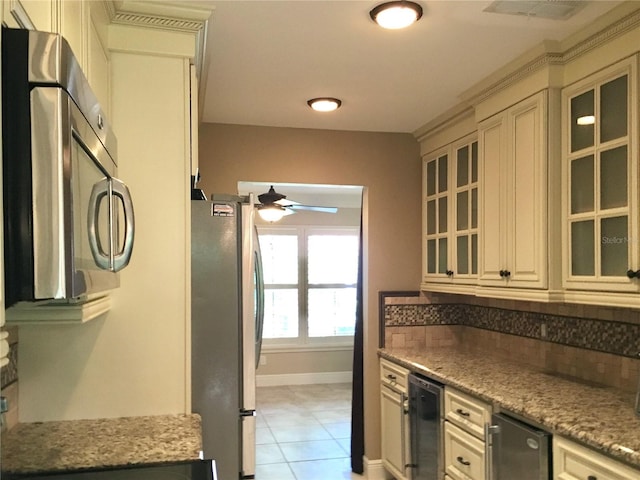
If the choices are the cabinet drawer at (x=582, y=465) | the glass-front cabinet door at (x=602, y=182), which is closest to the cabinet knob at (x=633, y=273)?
the glass-front cabinet door at (x=602, y=182)

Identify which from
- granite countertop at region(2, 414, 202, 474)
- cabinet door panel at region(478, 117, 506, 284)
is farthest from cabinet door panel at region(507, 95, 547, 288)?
granite countertop at region(2, 414, 202, 474)

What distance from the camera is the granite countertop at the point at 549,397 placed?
187 cm

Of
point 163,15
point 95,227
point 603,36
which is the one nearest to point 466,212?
point 603,36

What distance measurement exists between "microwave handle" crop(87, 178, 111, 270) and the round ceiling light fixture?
2228mm

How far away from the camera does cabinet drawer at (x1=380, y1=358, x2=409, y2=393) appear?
11.5 ft

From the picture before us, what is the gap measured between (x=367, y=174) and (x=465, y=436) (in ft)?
6.54

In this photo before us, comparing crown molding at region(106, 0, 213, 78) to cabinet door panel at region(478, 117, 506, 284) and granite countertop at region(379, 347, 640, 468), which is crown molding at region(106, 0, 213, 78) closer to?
cabinet door panel at region(478, 117, 506, 284)

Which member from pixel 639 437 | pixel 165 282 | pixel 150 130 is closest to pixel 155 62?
pixel 150 130

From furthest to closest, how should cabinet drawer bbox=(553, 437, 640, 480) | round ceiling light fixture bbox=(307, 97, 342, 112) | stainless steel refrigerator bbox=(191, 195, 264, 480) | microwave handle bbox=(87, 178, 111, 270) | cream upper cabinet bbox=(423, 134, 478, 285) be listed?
cream upper cabinet bbox=(423, 134, 478, 285)
round ceiling light fixture bbox=(307, 97, 342, 112)
stainless steel refrigerator bbox=(191, 195, 264, 480)
cabinet drawer bbox=(553, 437, 640, 480)
microwave handle bbox=(87, 178, 111, 270)

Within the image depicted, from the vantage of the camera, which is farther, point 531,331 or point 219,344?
point 531,331

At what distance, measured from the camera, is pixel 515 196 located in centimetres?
281

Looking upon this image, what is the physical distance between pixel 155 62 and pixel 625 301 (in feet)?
6.82

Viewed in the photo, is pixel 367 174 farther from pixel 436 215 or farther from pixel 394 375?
pixel 394 375

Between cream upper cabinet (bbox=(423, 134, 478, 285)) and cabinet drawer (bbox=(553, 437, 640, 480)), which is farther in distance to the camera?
cream upper cabinet (bbox=(423, 134, 478, 285))
